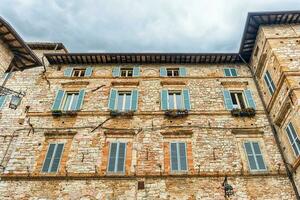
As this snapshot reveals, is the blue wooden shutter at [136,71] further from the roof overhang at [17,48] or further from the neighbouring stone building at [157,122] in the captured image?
the roof overhang at [17,48]

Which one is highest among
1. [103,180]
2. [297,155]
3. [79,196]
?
[297,155]

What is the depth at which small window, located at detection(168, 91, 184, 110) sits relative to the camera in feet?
43.5

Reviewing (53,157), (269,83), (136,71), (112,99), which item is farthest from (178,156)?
(136,71)

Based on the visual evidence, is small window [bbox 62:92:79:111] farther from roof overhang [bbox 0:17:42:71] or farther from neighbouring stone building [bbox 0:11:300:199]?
roof overhang [bbox 0:17:42:71]

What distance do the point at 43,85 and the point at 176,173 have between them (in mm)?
8969

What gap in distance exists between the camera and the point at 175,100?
1366cm

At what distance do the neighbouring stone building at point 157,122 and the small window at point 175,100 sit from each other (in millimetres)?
77

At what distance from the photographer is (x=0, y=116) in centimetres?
1320

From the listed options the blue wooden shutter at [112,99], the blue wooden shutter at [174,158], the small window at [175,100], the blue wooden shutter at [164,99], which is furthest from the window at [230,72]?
the blue wooden shutter at [112,99]

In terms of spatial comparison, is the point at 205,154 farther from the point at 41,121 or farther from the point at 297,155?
the point at 41,121

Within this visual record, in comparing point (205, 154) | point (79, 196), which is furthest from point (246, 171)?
point (79, 196)

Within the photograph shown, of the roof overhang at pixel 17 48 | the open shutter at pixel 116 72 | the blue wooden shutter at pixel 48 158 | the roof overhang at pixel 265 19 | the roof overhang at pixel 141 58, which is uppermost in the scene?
the roof overhang at pixel 141 58

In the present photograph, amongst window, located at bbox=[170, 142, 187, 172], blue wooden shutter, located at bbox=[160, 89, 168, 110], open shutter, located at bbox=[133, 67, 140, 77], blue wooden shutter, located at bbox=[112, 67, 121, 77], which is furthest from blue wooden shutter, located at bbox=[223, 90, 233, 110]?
blue wooden shutter, located at bbox=[112, 67, 121, 77]

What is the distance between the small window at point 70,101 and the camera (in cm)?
1335
